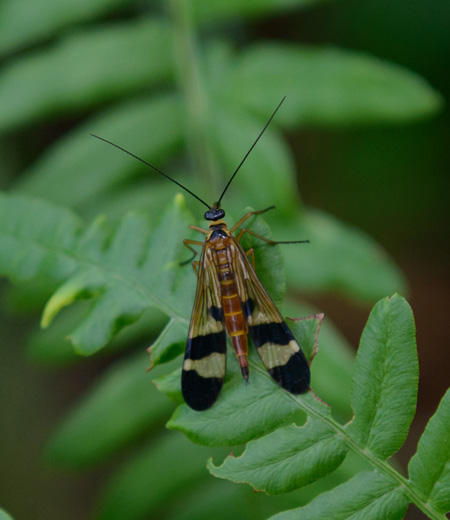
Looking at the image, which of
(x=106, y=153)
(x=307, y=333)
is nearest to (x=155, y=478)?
(x=307, y=333)

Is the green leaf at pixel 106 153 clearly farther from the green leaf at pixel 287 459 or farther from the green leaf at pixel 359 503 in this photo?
the green leaf at pixel 359 503

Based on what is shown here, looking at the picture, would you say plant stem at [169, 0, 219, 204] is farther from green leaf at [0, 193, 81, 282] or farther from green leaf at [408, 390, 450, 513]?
green leaf at [408, 390, 450, 513]

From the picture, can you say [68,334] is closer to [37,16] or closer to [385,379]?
[37,16]

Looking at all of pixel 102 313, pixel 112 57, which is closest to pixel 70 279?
pixel 102 313

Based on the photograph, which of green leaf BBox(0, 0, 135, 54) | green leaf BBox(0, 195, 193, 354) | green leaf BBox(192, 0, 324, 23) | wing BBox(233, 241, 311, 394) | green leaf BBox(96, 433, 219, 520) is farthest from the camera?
green leaf BBox(0, 0, 135, 54)

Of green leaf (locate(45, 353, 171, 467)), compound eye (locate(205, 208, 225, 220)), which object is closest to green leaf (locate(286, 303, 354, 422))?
green leaf (locate(45, 353, 171, 467))

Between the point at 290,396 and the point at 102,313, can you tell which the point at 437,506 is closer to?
the point at 290,396
